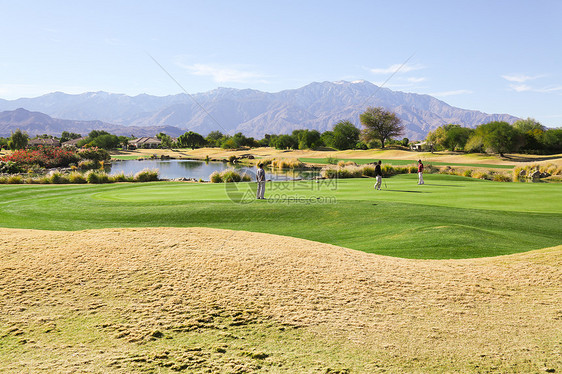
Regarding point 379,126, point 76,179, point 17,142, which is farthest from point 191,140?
point 76,179

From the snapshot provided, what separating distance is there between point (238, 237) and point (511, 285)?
6761 millimetres

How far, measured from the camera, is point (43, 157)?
6041cm

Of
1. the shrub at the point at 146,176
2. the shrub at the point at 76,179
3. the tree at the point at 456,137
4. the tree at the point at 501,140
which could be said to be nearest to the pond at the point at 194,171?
the shrub at the point at 146,176

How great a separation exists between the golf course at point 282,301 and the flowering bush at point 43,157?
53230 millimetres

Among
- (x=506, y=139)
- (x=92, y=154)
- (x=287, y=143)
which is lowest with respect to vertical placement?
(x=92, y=154)

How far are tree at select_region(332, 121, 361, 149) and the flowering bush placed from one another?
63836mm

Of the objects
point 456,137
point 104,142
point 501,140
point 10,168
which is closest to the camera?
point 10,168

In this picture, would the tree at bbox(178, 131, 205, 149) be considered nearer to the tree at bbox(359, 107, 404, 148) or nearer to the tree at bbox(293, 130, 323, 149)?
the tree at bbox(293, 130, 323, 149)

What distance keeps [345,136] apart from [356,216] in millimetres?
93020

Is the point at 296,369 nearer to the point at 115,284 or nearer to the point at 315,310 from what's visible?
the point at 315,310

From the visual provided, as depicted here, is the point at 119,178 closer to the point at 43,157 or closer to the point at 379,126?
the point at 43,157

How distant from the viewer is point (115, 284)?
7.16 meters

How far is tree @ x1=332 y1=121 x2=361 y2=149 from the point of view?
104m

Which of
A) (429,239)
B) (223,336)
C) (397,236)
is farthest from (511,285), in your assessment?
(223,336)
